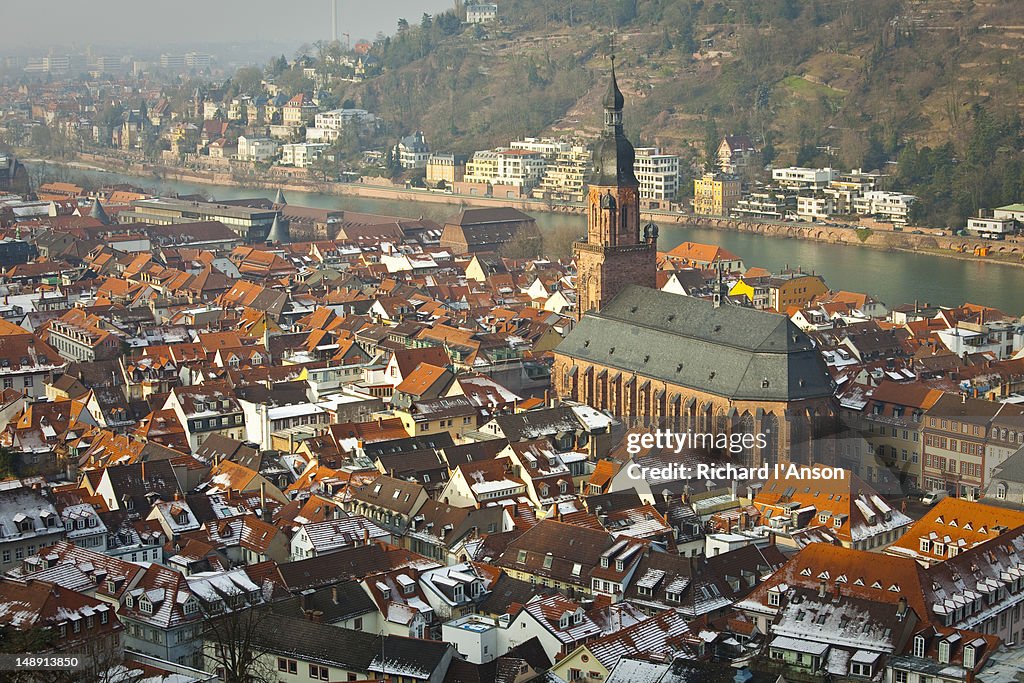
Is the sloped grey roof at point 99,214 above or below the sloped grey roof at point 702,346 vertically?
below

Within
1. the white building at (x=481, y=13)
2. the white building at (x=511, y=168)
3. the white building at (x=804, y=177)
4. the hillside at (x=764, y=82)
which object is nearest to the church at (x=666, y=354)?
the hillside at (x=764, y=82)

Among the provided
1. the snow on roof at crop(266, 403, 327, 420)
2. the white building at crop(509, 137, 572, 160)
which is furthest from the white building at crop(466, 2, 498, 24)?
the snow on roof at crop(266, 403, 327, 420)

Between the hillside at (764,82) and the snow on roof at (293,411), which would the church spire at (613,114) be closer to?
the snow on roof at (293,411)

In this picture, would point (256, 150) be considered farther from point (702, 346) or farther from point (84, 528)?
point (84, 528)

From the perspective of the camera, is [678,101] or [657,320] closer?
[657,320]

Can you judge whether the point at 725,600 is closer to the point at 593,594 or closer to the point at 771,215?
the point at 593,594

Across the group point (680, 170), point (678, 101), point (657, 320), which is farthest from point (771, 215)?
point (657, 320)

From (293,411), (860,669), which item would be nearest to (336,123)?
(293,411)
